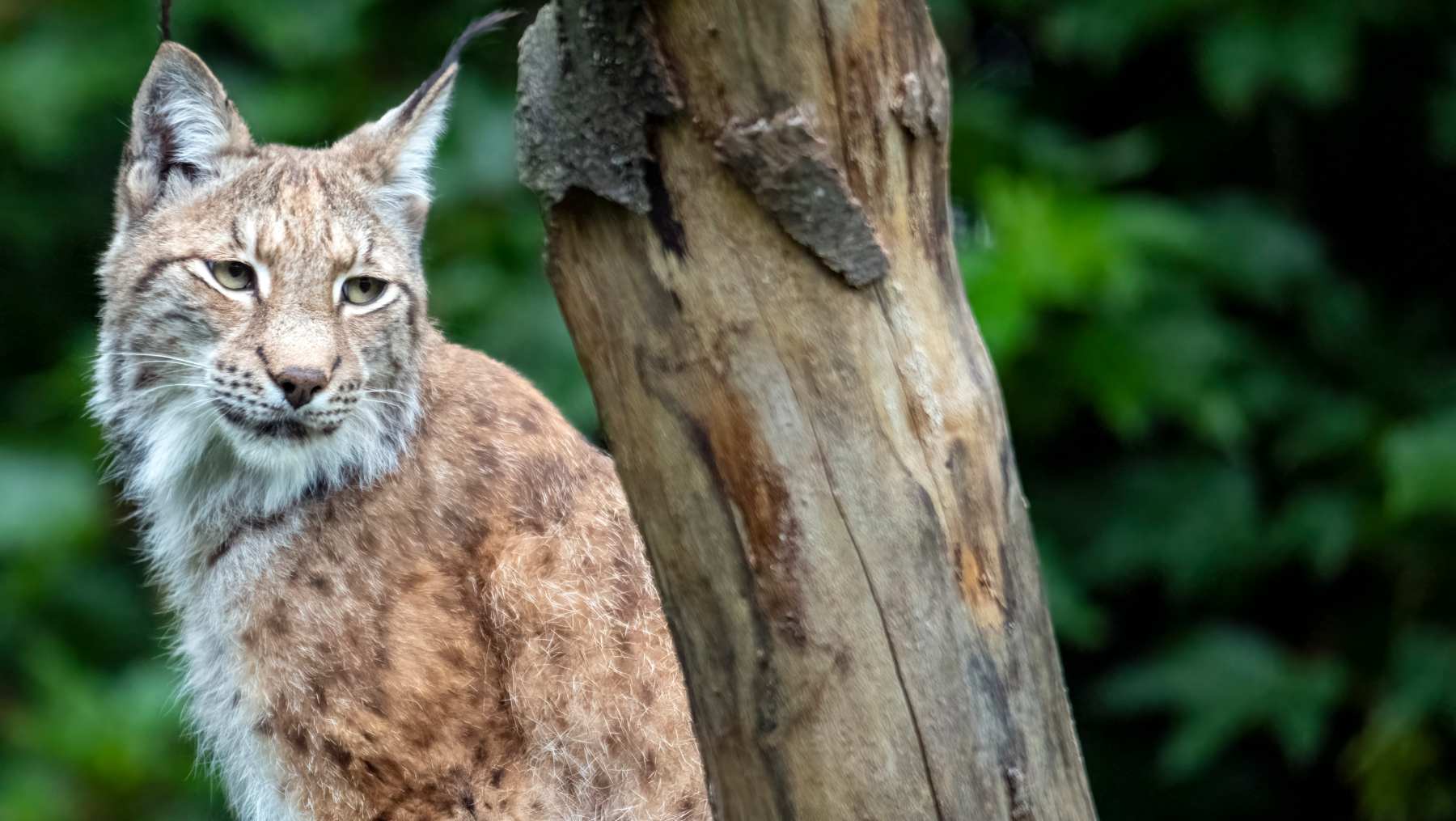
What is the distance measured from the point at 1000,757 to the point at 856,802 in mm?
278

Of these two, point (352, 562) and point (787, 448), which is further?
point (352, 562)

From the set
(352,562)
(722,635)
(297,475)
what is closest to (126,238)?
(297,475)

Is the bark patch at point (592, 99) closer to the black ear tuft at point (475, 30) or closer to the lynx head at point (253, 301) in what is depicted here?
the lynx head at point (253, 301)

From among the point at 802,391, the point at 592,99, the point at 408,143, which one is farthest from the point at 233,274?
the point at 802,391

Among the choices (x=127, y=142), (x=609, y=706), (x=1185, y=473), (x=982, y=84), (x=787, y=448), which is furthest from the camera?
(x=982, y=84)

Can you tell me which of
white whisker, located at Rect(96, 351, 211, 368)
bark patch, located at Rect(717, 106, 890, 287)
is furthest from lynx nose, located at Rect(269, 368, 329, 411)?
bark patch, located at Rect(717, 106, 890, 287)

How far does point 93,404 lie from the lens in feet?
14.5

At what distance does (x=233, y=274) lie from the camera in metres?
4.04

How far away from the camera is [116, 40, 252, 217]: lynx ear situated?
4.15m

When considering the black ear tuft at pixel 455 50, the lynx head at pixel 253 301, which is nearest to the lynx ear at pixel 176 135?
the lynx head at pixel 253 301

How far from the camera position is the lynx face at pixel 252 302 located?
3939 millimetres

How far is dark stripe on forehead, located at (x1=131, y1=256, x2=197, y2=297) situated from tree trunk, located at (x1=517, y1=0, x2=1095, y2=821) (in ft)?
5.22

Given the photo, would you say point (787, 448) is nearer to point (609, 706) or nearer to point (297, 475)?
point (609, 706)

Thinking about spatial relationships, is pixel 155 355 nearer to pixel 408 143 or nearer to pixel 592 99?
pixel 408 143
